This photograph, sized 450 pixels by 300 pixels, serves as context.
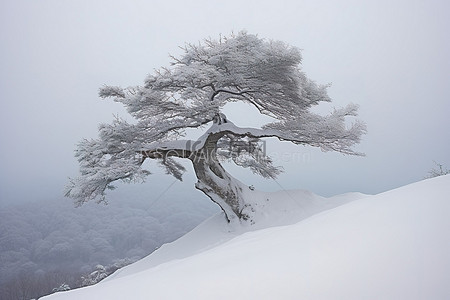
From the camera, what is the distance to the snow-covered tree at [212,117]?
6285 mm

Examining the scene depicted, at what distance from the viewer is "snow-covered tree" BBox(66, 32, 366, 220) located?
6285 millimetres

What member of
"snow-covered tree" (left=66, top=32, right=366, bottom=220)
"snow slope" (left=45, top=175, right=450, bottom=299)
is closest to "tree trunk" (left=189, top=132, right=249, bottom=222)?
"snow-covered tree" (left=66, top=32, right=366, bottom=220)

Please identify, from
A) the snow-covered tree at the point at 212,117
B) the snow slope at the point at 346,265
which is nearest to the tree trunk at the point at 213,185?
the snow-covered tree at the point at 212,117

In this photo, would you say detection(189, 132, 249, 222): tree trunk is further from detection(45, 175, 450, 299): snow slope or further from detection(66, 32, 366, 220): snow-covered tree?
detection(45, 175, 450, 299): snow slope

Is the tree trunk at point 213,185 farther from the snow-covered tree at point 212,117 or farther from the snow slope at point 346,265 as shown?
the snow slope at point 346,265

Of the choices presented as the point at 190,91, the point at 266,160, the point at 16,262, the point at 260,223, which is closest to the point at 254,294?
the point at 190,91

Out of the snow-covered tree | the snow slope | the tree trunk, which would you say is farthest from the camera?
the tree trunk

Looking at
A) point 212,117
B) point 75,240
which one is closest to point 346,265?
point 212,117

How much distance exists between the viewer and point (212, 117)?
7.31 m

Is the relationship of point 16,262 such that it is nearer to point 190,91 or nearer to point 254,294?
point 190,91

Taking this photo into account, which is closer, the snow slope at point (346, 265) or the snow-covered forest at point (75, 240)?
the snow slope at point (346, 265)

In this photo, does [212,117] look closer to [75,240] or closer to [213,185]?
[213,185]

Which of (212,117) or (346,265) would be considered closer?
(346,265)

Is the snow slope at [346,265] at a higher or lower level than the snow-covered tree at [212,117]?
lower
